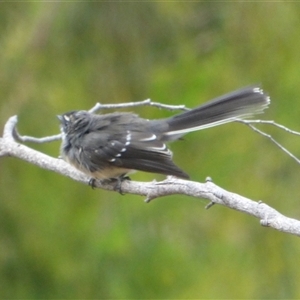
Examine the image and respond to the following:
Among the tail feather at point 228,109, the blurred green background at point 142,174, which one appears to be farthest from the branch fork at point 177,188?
the blurred green background at point 142,174

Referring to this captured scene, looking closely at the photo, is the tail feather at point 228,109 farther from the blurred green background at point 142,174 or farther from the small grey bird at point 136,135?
the blurred green background at point 142,174

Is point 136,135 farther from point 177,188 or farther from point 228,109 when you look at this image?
point 177,188

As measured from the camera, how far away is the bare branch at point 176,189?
3.00m

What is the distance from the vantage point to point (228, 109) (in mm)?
4105

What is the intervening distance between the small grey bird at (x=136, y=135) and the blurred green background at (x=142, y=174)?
848 mm

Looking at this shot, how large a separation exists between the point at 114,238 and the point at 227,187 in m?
0.91

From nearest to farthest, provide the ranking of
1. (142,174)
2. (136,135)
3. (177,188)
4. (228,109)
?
(177,188), (228,109), (136,135), (142,174)

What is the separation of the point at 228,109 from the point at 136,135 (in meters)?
0.57

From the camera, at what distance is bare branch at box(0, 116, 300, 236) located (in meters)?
3.00

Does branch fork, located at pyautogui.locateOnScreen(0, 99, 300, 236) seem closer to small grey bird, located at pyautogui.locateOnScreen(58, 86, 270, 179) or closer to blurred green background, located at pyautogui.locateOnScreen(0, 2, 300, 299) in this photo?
small grey bird, located at pyautogui.locateOnScreen(58, 86, 270, 179)

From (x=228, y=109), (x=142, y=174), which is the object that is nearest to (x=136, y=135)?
(x=228, y=109)

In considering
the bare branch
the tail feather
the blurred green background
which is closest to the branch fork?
the bare branch

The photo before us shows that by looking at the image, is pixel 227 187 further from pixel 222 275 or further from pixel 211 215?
pixel 222 275

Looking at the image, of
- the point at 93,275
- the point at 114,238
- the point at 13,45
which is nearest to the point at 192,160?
the point at 114,238
